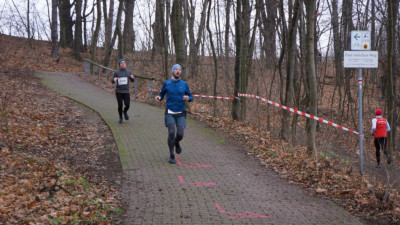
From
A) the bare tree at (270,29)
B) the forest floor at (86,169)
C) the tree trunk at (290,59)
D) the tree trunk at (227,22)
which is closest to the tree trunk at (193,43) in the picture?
the tree trunk at (227,22)

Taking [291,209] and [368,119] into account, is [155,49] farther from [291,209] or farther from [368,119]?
[291,209]

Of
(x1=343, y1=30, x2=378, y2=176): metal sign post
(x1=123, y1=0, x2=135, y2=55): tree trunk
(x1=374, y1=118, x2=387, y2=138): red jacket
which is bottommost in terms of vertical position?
(x1=374, y1=118, x2=387, y2=138): red jacket

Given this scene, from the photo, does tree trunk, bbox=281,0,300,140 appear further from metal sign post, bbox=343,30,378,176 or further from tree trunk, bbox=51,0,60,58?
tree trunk, bbox=51,0,60,58

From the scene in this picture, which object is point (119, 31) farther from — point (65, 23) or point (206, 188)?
point (206, 188)

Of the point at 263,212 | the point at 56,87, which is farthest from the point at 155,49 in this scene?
the point at 263,212

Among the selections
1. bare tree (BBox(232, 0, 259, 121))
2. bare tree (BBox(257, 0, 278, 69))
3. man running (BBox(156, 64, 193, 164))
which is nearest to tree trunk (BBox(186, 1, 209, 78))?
bare tree (BBox(257, 0, 278, 69))

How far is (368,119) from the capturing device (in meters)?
23.4

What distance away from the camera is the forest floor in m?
5.55

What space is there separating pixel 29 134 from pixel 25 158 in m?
2.61

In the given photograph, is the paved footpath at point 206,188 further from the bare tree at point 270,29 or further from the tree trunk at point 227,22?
the tree trunk at point 227,22

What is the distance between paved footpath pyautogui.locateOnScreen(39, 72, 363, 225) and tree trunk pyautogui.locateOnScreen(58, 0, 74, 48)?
2861 cm

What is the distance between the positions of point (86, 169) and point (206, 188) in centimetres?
261

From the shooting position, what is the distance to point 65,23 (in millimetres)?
37562

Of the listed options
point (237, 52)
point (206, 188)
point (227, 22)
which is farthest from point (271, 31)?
point (206, 188)
